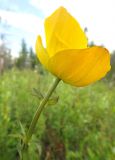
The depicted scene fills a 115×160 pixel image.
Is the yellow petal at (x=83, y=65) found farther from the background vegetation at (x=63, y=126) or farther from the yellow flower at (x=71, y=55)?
the background vegetation at (x=63, y=126)

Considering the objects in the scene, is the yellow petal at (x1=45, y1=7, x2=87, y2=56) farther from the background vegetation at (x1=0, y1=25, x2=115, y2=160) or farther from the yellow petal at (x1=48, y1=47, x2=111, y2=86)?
the background vegetation at (x1=0, y1=25, x2=115, y2=160)

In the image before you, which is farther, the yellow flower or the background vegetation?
the background vegetation

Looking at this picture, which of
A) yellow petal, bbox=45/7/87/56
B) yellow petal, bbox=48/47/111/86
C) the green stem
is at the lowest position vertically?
the green stem

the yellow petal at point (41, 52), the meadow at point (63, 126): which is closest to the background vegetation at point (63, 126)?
the meadow at point (63, 126)

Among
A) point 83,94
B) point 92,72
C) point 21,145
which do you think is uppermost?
point 92,72

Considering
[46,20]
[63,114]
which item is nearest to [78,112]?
[63,114]

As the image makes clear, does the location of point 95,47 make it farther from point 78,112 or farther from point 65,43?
point 78,112

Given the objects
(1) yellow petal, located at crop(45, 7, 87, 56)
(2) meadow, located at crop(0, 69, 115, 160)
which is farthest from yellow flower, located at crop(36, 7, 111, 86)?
(2) meadow, located at crop(0, 69, 115, 160)

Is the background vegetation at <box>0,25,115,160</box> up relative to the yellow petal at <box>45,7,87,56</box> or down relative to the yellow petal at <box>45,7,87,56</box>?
down
